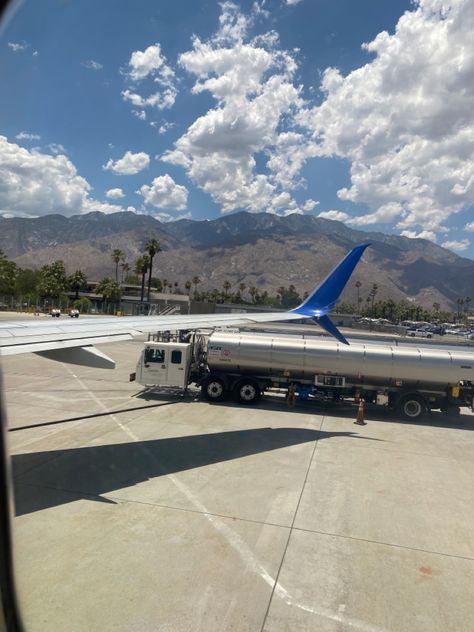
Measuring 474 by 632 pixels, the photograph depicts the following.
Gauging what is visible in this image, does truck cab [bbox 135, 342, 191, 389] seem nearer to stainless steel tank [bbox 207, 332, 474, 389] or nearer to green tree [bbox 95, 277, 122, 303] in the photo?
stainless steel tank [bbox 207, 332, 474, 389]

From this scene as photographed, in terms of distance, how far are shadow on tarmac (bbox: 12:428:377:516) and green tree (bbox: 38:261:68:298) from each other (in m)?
80.2

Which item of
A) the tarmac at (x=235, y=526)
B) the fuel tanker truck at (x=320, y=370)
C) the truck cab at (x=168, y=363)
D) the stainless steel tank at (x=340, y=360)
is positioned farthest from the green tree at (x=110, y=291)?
the tarmac at (x=235, y=526)

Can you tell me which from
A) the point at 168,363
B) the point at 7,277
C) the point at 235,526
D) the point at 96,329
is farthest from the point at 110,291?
the point at 235,526

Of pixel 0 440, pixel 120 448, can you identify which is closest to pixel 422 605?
pixel 0 440

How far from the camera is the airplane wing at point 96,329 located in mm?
7477

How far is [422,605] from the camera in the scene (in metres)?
5.86

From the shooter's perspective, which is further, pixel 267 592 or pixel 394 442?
pixel 394 442

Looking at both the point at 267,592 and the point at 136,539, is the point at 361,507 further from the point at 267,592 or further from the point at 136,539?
the point at 136,539

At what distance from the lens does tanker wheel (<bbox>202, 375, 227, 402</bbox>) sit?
17.5 m

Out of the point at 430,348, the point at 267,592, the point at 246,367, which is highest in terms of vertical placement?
the point at 430,348

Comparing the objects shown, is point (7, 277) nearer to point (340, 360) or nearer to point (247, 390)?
point (247, 390)

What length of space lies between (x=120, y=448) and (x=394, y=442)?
848 cm

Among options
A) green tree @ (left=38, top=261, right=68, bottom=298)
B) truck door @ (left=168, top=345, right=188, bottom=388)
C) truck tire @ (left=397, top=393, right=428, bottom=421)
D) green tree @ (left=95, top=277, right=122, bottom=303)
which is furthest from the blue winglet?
green tree @ (left=95, top=277, right=122, bottom=303)

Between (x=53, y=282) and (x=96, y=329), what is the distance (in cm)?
8262
